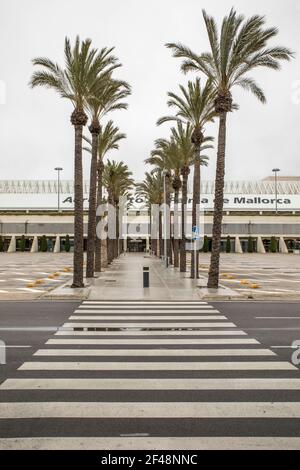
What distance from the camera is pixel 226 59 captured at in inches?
872

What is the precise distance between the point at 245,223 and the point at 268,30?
69483 mm

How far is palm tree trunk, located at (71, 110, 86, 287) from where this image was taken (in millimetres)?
22797

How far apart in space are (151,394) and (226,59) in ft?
61.2

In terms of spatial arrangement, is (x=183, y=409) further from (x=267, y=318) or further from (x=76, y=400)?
(x=267, y=318)

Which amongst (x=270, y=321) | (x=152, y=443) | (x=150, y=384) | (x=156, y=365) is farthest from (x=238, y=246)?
(x=152, y=443)

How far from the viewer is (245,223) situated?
89.4m

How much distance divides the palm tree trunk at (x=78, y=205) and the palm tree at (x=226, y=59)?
19.2 ft

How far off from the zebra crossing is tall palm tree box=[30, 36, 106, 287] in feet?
38.3

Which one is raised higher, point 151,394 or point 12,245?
point 12,245

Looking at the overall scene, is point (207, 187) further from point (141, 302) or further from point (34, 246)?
point (141, 302)

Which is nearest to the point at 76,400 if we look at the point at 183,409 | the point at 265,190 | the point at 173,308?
the point at 183,409

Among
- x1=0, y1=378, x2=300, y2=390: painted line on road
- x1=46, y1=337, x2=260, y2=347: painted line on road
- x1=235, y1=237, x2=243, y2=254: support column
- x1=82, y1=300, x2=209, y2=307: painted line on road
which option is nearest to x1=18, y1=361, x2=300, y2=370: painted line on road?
x1=0, y1=378, x2=300, y2=390: painted line on road

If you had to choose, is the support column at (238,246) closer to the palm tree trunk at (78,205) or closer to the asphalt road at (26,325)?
the palm tree trunk at (78,205)
